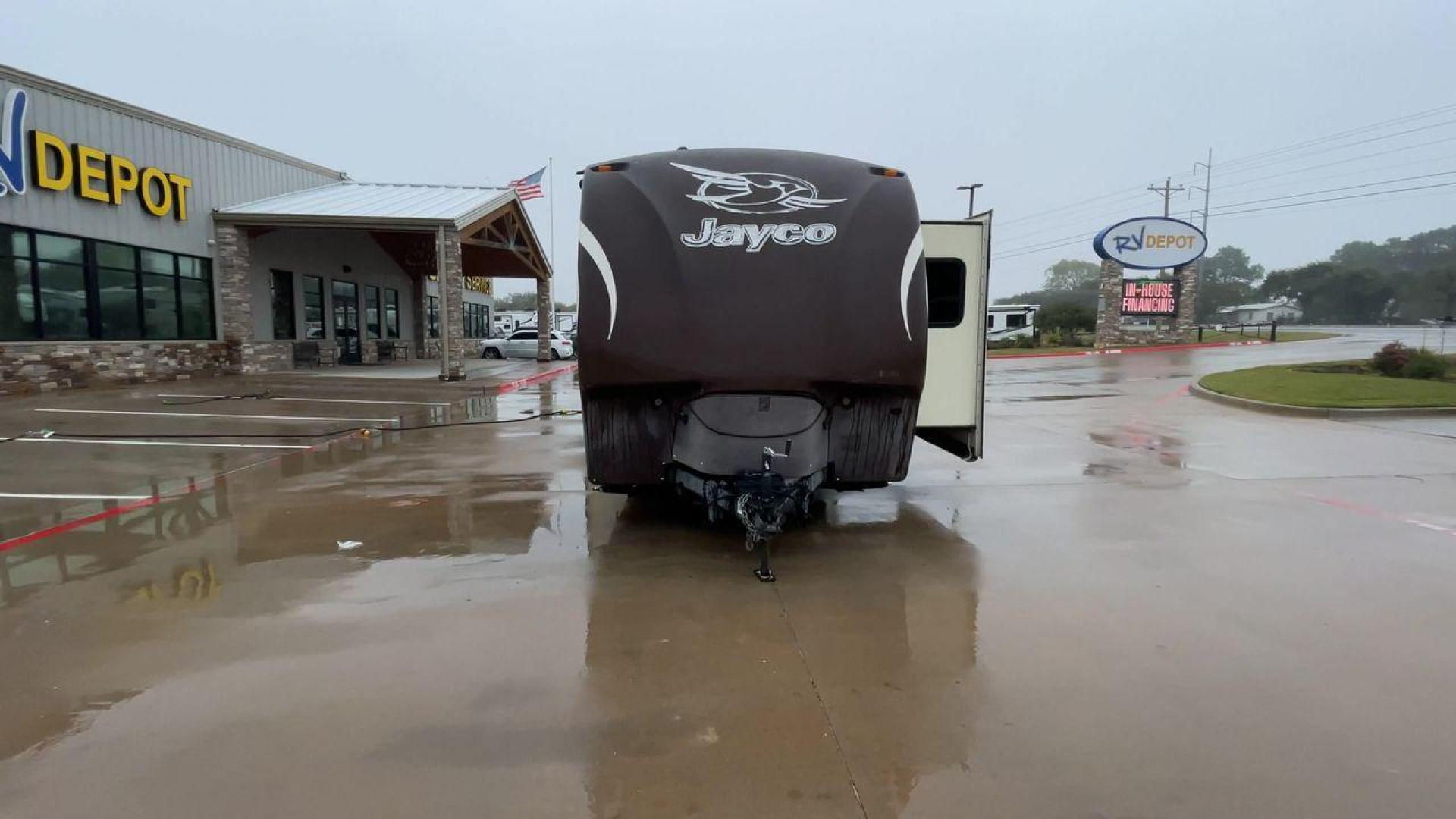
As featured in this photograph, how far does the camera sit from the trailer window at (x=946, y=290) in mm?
6398

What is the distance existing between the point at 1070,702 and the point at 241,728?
3451mm

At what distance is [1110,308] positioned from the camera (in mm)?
37656

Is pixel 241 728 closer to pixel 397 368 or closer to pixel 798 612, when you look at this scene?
pixel 798 612

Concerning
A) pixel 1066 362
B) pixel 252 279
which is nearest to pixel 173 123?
pixel 252 279

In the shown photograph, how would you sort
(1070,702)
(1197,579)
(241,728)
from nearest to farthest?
(241,728) → (1070,702) → (1197,579)

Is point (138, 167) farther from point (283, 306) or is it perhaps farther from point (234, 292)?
point (283, 306)

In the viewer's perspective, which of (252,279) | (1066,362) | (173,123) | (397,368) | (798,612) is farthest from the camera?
(1066,362)

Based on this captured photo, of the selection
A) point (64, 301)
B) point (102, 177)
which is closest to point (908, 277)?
point (64, 301)

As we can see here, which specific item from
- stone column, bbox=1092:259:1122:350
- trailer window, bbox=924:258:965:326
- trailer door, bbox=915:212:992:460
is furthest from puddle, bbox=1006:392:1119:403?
stone column, bbox=1092:259:1122:350

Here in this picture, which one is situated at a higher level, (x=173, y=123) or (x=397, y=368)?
(x=173, y=123)

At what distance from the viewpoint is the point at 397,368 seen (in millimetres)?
23766

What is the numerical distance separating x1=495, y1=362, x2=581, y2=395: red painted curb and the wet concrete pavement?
423 inches

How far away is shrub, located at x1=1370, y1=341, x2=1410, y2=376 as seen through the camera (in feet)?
66.4

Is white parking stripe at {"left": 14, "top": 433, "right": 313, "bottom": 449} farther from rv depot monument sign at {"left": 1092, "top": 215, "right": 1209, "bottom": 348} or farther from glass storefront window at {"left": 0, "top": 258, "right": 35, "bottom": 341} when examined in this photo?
rv depot monument sign at {"left": 1092, "top": 215, "right": 1209, "bottom": 348}
